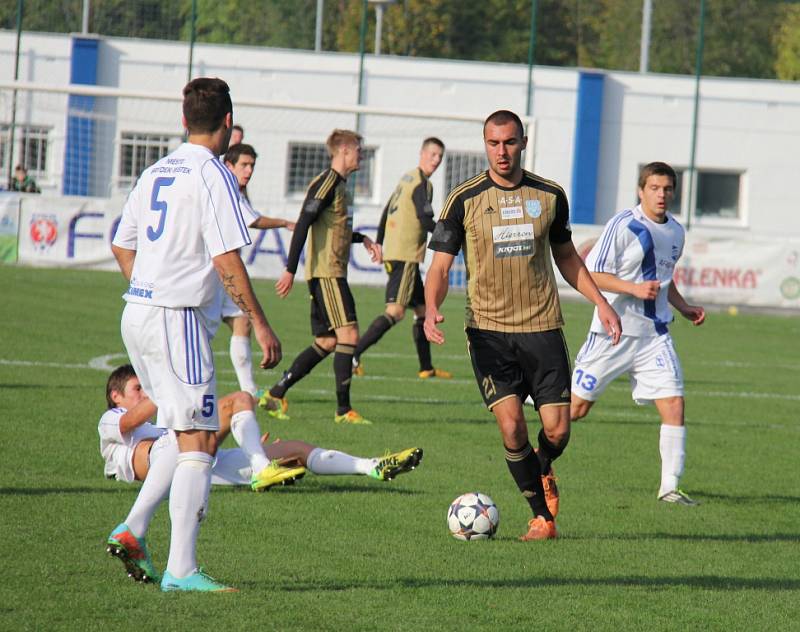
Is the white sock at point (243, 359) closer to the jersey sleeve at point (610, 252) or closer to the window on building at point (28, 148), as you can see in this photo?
the jersey sleeve at point (610, 252)

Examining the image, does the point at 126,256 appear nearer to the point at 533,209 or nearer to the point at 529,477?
the point at 533,209

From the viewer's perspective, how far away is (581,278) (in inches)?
262

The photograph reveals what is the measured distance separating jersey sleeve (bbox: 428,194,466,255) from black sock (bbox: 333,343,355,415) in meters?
3.84

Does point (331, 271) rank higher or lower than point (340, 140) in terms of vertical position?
lower

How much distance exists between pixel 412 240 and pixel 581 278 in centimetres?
676

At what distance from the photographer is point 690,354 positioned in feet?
56.6

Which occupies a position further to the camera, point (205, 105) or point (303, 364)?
point (303, 364)

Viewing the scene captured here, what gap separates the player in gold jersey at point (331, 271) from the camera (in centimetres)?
1009

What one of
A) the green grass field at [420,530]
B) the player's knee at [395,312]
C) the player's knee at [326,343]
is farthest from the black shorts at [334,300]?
the player's knee at [395,312]

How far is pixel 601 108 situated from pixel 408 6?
16.8 metres

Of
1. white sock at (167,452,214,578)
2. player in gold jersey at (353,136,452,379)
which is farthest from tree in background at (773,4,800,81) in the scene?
white sock at (167,452,214,578)

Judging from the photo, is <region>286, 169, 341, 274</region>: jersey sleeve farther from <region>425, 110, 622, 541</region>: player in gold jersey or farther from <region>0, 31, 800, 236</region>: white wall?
<region>0, 31, 800, 236</region>: white wall

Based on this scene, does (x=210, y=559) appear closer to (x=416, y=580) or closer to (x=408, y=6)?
(x=416, y=580)

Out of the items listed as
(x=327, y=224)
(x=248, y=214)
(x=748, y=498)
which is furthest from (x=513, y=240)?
(x=327, y=224)
